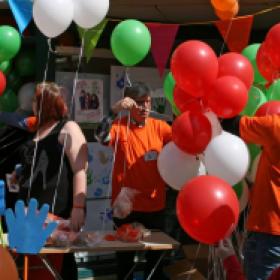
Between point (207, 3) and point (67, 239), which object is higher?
point (207, 3)

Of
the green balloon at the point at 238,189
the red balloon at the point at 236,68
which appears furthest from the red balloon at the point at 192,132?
the green balloon at the point at 238,189

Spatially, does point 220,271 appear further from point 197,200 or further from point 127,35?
point 127,35

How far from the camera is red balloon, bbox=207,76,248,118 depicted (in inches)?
100

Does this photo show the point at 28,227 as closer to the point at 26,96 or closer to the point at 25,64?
the point at 26,96

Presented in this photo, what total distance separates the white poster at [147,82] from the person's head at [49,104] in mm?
1830

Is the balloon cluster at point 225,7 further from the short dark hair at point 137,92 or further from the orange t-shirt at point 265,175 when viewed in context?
the orange t-shirt at point 265,175

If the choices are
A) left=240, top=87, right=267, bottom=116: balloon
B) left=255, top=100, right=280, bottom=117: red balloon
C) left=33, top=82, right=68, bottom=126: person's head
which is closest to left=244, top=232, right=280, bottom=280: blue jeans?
left=255, top=100, right=280, bottom=117: red balloon

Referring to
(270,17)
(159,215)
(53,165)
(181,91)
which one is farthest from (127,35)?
(270,17)

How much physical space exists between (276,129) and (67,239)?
3.98ft

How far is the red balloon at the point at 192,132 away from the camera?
2.62 metres

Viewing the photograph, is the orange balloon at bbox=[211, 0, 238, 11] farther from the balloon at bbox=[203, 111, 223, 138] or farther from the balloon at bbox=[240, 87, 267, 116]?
the balloon at bbox=[203, 111, 223, 138]

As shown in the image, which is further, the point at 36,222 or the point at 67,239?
the point at 67,239

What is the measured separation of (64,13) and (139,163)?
1028 millimetres

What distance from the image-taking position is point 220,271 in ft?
9.98
